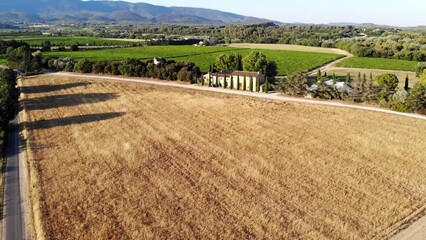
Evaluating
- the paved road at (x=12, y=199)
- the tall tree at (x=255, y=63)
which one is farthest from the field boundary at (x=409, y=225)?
the tall tree at (x=255, y=63)

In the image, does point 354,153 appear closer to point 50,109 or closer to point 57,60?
point 50,109

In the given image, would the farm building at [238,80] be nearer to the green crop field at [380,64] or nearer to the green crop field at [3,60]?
the green crop field at [380,64]

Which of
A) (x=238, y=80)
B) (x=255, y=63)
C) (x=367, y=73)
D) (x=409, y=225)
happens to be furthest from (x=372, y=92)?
(x=409, y=225)

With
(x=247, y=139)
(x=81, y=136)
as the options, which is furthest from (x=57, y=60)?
(x=247, y=139)

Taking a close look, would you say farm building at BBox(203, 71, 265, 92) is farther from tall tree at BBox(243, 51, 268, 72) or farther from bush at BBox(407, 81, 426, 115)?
bush at BBox(407, 81, 426, 115)

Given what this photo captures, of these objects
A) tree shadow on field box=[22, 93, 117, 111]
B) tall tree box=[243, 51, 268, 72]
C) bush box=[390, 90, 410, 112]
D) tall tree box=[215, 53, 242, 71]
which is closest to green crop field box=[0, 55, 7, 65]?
tree shadow on field box=[22, 93, 117, 111]

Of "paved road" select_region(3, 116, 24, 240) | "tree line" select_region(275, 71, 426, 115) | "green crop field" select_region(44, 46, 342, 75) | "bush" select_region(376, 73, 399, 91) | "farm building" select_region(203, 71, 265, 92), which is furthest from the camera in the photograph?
"green crop field" select_region(44, 46, 342, 75)

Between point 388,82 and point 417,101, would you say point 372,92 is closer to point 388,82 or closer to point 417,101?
point 388,82
